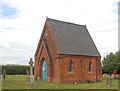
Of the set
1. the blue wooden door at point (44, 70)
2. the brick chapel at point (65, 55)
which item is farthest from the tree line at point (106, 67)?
the blue wooden door at point (44, 70)

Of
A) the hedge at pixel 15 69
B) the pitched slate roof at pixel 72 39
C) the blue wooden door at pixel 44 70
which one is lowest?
the hedge at pixel 15 69

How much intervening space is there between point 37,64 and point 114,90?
16.7m

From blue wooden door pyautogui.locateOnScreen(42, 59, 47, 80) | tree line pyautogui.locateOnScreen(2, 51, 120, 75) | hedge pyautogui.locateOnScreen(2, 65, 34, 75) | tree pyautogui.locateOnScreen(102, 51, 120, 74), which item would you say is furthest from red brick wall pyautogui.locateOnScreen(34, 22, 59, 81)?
tree pyautogui.locateOnScreen(102, 51, 120, 74)

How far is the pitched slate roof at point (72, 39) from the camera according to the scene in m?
28.7

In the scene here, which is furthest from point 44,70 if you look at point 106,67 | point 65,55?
point 106,67

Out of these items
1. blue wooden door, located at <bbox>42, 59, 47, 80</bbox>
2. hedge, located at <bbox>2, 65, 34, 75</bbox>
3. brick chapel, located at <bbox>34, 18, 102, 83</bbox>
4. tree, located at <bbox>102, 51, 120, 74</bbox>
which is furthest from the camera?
hedge, located at <bbox>2, 65, 34, 75</bbox>

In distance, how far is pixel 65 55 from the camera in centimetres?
2739

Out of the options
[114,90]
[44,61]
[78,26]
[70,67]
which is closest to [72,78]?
[70,67]

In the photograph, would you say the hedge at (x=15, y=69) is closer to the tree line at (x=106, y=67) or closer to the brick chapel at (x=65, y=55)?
the tree line at (x=106, y=67)

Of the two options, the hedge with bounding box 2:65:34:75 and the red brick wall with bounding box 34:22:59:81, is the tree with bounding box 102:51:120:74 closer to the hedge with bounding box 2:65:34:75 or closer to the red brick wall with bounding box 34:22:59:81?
the hedge with bounding box 2:65:34:75

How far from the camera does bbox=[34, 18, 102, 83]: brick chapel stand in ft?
89.1

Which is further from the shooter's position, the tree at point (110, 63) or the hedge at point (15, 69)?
the hedge at point (15, 69)

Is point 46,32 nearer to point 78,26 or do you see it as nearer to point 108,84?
point 78,26

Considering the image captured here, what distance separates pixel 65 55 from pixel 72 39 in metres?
5.01
